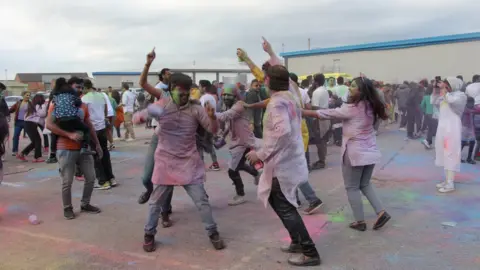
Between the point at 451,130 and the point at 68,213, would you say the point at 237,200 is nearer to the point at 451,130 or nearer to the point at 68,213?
the point at 68,213

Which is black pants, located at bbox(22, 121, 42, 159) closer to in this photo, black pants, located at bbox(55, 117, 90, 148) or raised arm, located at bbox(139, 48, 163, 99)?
black pants, located at bbox(55, 117, 90, 148)

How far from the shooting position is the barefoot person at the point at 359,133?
448 cm

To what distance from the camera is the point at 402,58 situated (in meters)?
24.2

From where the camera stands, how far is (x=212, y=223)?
421 cm

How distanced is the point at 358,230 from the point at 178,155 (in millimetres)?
2166

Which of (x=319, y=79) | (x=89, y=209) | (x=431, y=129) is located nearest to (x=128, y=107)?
(x=319, y=79)

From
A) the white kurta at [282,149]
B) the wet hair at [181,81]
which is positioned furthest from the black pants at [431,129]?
the wet hair at [181,81]

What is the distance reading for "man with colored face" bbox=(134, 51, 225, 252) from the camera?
13.4 feet

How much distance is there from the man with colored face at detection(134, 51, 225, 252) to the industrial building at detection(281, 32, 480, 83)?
1996 centimetres

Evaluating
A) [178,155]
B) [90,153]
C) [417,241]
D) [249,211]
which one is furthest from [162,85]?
[417,241]

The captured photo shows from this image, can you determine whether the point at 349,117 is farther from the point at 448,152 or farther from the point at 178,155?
the point at 448,152

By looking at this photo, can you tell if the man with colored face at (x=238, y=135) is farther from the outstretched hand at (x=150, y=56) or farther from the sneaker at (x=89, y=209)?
the sneaker at (x=89, y=209)

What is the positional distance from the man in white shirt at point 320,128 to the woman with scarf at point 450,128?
2.40m

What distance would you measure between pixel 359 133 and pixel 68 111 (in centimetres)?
338
